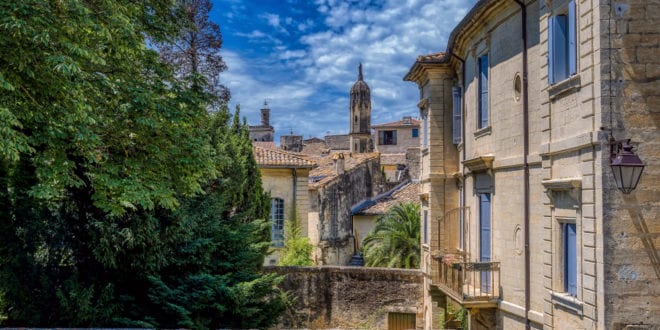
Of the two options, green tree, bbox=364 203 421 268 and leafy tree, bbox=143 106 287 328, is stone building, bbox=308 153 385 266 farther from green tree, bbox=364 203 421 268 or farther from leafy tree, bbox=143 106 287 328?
leafy tree, bbox=143 106 287 328

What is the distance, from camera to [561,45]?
9.81 meters

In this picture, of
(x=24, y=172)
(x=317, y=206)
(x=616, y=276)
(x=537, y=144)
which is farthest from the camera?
(x=317, y=206)

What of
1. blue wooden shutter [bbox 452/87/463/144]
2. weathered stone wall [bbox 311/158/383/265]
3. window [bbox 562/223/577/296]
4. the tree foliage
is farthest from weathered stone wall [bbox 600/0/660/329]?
weathered stone wall [bbox 311/158/383/265]

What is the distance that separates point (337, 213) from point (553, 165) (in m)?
30.2

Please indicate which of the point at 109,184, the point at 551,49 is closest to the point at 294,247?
the point at 109,184

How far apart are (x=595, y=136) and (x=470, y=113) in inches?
281

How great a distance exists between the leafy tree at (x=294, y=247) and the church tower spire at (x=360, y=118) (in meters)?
53.6

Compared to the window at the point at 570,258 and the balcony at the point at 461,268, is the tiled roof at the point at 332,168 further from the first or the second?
the window at the point at 570,258

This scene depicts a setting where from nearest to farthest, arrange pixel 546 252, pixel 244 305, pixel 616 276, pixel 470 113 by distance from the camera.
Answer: pixel 616 276 < pixel 546 252 < pixel 470 113 < pixel 244 305

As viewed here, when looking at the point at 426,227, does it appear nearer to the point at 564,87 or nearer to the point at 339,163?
the point at 564,87

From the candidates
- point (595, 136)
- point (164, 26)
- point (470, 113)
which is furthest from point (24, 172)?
point (595, 136)

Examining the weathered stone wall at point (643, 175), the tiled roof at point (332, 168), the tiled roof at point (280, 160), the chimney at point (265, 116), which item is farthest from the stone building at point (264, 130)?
the weathered stone wall at point (643, 175)

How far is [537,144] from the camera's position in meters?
11.2

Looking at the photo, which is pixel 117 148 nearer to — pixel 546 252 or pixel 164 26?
pixel 164 26
